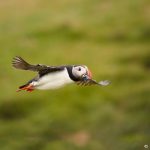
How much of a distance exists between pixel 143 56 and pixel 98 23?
13.8 ft

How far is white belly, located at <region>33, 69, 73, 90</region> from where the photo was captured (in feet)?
38.2

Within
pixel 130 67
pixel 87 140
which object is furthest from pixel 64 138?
pixel 130 67

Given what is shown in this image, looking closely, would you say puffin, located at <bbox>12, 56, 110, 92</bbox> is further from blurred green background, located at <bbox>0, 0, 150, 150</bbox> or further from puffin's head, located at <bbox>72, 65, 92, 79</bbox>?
blurred green background, located at <bbox>0, 0, 150, 150</bbox>

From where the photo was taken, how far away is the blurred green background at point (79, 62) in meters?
22.6

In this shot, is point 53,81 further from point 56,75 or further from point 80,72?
point 80,72

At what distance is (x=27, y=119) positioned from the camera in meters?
23.9

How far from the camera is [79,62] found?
27.6 meters

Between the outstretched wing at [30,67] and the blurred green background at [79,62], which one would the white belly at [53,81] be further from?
the blurred green background at [79,62]

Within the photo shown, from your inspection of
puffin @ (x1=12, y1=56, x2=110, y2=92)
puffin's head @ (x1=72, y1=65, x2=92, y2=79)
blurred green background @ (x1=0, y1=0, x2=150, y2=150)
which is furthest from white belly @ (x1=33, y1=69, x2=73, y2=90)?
blurred green background @ (x1=0, y1=0, x2=150, y2=150)

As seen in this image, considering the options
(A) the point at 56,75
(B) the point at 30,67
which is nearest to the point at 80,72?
(A) the point at 56,75

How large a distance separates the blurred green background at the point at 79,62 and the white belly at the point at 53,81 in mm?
9082

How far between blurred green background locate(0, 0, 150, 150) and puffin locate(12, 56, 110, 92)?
9.01 m

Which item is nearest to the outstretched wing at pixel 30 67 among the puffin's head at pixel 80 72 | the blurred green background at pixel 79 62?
the puffin's head at pixel 80 72

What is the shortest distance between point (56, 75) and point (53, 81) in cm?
16
